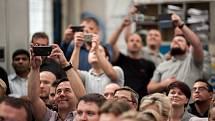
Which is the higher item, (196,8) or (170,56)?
(196,8)

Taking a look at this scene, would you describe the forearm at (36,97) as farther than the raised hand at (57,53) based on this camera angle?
No

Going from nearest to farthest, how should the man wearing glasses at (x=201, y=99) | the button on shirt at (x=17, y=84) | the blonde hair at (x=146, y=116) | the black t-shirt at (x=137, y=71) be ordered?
the blonde hair at (x=146, y=116) → the man wearing glasses at (x=201, y=99) → the button on shirt at (x=17, y=84) → the black t-shirt at (x=137, y=71)

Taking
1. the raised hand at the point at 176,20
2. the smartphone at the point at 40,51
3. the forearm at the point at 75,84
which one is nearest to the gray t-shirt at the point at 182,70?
the raised hand at the point at 176,20

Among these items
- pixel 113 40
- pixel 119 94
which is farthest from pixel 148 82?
pixel 119 94

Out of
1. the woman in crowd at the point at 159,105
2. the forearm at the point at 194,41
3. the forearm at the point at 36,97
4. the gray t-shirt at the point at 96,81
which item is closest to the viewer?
the woman in crowd at the point at 159,105

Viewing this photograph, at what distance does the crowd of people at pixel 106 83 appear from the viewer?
3.26 meters

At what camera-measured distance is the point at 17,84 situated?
5527mm

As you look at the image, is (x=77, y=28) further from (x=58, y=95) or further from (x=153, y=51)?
(x=58, y=95)

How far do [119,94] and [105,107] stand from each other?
1.44m

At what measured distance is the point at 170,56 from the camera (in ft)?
20.5

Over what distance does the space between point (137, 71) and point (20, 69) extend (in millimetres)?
1516

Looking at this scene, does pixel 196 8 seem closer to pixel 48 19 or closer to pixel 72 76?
pixel 48 19

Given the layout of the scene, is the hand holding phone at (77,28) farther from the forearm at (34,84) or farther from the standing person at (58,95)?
the forearm at (34,84)

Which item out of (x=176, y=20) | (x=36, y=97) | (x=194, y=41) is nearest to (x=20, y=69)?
(x=36, y=97)
